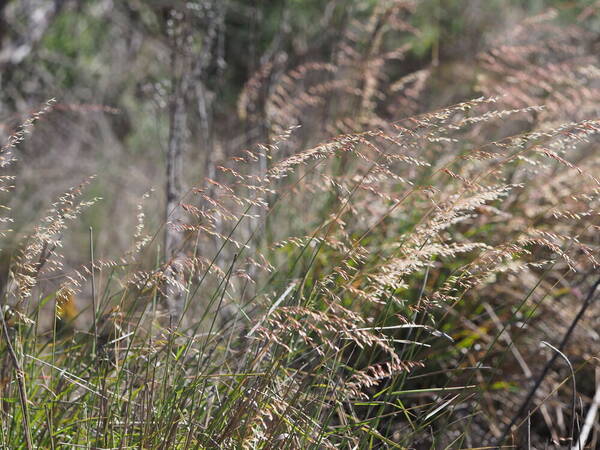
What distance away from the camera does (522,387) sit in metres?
2.77

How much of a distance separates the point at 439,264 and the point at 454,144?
0.98 meters

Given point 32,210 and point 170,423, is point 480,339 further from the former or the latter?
point 32,210

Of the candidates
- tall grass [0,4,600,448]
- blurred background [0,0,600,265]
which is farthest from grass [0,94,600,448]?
blurred background [0,0,600,265]

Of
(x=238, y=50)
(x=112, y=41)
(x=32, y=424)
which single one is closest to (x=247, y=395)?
(x=32, y=424)

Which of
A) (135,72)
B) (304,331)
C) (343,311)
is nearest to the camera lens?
(304,331)

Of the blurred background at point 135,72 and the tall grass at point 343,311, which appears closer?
the tall grass at point 343,311

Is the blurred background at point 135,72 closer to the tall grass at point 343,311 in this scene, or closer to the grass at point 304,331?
the tall grass at point 343,311

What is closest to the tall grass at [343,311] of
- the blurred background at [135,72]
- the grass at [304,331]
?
the grass at [304,331]

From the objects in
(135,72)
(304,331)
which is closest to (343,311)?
(304,331)

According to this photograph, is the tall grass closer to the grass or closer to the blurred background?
the grass

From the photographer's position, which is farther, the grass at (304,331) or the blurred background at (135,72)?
the blurred background at (135,72)

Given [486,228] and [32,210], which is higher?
[486,228]

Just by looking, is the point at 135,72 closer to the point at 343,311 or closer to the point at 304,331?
the point at 343,311

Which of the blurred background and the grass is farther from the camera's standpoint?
the blurred background
